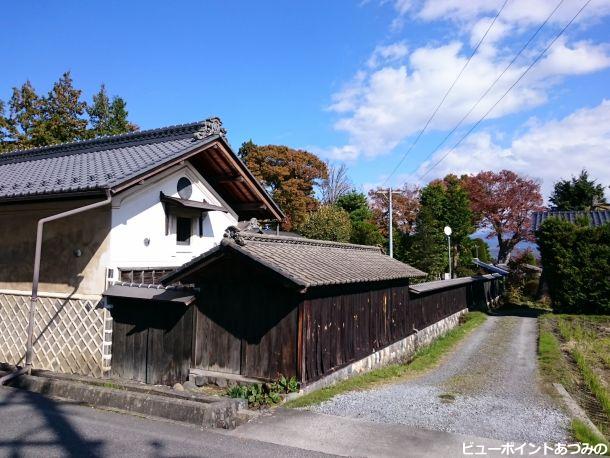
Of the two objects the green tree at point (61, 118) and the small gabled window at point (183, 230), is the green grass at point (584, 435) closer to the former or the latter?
the small gabled window at point (183, 230)

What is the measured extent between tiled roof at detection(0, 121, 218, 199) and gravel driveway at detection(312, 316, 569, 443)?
7204 millimetres

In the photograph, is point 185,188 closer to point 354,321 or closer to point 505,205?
point 354,321

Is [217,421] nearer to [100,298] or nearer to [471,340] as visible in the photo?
[100,298]

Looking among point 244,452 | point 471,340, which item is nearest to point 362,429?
point 244,452

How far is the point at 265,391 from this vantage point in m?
8.76

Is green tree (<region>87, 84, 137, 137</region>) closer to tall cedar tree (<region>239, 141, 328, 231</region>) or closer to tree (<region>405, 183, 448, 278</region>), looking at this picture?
tall cedar tree (<region>239, 141, 328, 231</region>)

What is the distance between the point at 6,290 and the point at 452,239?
101 feet

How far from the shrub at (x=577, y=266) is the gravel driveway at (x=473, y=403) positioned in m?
9.33

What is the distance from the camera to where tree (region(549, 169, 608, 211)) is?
138 feet

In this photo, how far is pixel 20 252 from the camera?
39.0 ft

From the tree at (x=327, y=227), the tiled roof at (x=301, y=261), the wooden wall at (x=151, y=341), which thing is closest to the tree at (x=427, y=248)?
the tree at (x=327, y=227)

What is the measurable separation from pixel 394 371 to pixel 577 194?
4008 centimetres

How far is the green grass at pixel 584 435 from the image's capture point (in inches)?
244

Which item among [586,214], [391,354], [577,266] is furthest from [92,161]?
[586,214]
